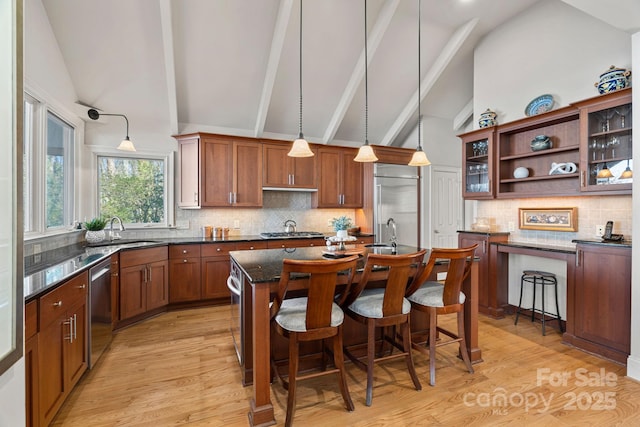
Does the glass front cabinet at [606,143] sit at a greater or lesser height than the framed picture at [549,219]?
greater

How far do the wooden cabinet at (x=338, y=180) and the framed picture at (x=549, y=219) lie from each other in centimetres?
251

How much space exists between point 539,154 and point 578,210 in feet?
2.49

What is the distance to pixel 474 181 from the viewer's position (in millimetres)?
4332

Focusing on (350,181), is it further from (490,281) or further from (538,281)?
(538,281)

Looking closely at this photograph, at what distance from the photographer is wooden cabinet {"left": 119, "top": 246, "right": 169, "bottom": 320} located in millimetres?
3373

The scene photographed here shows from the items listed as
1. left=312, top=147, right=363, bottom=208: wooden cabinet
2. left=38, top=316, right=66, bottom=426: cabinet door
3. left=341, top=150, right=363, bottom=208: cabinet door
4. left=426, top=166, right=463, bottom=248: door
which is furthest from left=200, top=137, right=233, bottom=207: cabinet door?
left=426, top=166, right=463, bottom=248: door

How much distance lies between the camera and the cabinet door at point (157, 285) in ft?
12.1

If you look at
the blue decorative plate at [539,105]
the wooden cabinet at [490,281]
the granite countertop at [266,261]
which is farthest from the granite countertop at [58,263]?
the blue decorative plate at [539,105]

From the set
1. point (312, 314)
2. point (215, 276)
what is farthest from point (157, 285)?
point (312, 314)

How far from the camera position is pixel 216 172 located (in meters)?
4.47

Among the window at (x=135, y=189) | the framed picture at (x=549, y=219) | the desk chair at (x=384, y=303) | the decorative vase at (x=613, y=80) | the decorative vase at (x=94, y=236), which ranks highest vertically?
the decorative vase at (x=613, y=80)

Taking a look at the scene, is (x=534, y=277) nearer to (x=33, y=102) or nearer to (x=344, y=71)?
(x=344, y=71)

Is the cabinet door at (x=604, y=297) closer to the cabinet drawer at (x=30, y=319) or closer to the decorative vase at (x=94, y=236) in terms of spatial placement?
the cabinet drawer at (x=30, y=319)

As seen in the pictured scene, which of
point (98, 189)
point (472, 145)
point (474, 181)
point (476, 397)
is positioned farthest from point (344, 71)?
point (476, 397)
